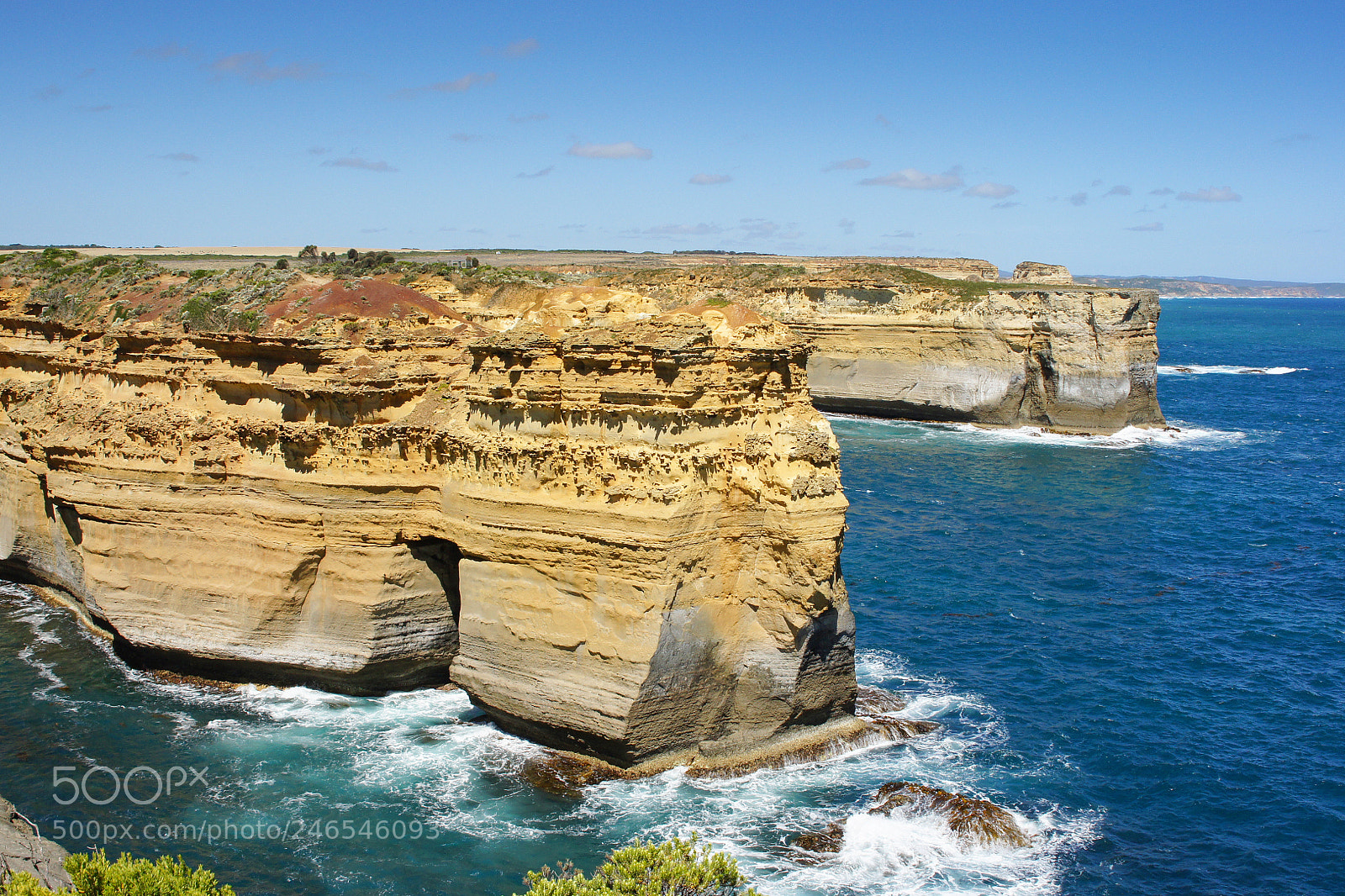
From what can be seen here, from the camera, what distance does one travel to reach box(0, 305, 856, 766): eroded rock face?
739 inches

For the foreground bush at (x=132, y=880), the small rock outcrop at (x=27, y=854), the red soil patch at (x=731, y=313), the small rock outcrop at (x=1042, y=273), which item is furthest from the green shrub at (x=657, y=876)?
the small rock outcrop at (x=1042, y=273)

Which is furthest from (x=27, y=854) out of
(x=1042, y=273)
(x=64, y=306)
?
(x=1042, y=273)

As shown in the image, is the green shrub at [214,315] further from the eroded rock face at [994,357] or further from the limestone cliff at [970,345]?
the eroded rock face at [994,357]

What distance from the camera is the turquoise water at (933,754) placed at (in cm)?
1669

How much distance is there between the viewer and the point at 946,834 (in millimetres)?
17578

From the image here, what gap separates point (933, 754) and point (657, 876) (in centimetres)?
933

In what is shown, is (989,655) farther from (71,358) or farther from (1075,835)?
(71,358)

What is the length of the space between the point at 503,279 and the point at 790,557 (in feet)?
49.9

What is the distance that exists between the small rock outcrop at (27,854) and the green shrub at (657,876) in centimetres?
619

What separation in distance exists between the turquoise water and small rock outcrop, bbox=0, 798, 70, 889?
7.79 ft

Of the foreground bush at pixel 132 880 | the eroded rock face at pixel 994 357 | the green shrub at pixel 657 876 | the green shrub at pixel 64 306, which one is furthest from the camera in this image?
the eroded rock face at pixel 994 357

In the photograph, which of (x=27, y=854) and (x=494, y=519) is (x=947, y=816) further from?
(x=27, y=854)

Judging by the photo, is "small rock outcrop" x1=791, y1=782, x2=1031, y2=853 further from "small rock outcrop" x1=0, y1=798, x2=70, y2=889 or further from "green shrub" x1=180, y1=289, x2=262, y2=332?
"green shrub" x1=180, y1=289, x2=262, y2=332

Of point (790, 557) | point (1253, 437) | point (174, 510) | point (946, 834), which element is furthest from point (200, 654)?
point (1253, 437)
